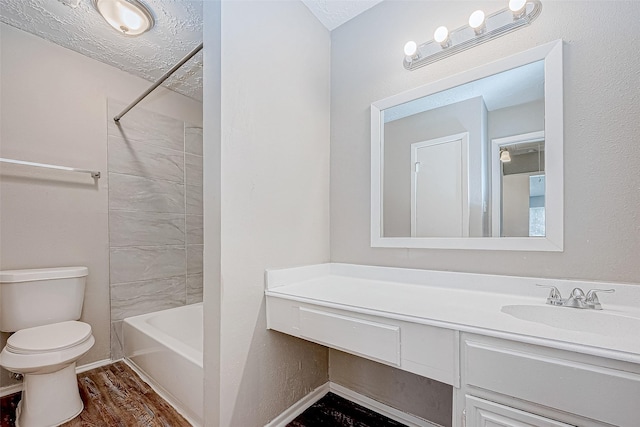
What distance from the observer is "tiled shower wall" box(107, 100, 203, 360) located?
2.22 meters

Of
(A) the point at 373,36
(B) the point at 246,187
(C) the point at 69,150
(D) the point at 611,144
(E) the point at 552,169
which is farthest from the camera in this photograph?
(C) the point at 69,150

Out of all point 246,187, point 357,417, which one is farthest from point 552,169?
point 357,417

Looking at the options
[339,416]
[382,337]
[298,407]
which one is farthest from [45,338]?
[382,337]

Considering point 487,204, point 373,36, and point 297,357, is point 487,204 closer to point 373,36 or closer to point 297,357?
point 373,36

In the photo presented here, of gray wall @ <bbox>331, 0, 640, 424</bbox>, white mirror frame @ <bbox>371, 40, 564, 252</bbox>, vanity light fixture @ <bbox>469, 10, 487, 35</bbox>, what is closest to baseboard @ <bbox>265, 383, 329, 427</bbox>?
gray wall @ <bbox>331, 0, 640, 424</bbox>

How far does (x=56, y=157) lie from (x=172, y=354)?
156 centimetres

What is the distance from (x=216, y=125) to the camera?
1.26 m

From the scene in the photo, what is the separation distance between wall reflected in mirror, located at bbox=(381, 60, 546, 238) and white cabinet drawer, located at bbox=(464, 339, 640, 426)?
618mm

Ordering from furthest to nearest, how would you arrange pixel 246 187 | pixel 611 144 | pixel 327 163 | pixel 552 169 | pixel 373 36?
pixel 327 163 → pixel 373 36 → pixel 246 187 → pixel 552 169 → pixel 611 144

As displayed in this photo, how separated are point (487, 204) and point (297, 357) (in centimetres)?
128

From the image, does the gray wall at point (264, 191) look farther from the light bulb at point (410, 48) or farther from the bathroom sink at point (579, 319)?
the bathroom sink at point (579, 319)

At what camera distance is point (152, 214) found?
242 centimetres

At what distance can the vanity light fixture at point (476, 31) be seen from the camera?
4.03 feet

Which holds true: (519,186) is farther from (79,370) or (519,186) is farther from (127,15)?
(79,370)
